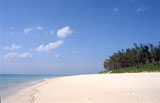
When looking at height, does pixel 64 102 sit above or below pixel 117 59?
below

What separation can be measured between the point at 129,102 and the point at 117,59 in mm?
48799

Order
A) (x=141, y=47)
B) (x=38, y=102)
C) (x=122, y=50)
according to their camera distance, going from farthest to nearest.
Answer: (x=122, y=50)
(x=141, y=47)
(x=38, y=102)

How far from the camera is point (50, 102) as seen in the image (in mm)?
4645

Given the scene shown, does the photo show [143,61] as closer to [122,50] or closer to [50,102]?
[122,50]

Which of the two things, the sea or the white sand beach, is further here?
the sea

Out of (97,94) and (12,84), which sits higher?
(97,94)

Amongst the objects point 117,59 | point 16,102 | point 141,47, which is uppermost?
point 141,47

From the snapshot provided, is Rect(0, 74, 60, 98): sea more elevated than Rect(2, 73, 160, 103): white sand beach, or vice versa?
Rect(2, 73, 160, 103): white sand beach

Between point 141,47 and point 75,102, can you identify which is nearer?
point 75,102

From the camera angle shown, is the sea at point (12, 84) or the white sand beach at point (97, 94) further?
the sea at point (12, 84)

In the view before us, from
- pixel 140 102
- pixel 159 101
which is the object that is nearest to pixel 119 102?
A: pixel 140 102

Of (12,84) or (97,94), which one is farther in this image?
(12,84)

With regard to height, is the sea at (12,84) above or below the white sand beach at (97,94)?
below

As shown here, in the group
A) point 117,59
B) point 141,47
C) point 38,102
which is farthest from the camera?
point 117,59
